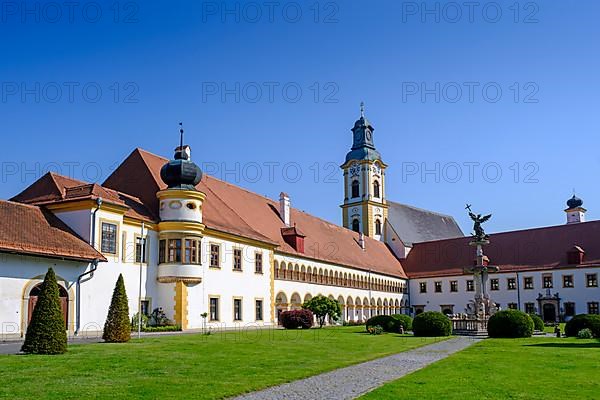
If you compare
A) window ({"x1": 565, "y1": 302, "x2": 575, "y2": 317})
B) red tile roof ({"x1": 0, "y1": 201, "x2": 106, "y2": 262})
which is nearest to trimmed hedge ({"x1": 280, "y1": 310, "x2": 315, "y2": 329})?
red tile roof ({"x1": 0, "y1": 201, "x2": 106, "y2": 262})

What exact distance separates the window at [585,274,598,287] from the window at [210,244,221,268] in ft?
130

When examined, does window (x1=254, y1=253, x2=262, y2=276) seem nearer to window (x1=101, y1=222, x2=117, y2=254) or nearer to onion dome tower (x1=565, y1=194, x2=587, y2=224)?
window (x1=101, y1=222, x2=117, y2=254)

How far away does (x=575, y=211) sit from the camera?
3366 inches

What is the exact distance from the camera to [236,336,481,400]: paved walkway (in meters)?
12.0

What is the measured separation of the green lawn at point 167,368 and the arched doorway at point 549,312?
142 ft

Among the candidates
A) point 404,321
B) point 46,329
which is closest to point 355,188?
point 404,321

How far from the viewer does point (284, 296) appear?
45875mm

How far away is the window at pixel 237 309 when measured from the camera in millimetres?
38469

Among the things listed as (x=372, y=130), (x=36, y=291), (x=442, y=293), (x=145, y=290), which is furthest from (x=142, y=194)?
(x=372, y=130)

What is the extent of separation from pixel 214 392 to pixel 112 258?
1952 centimetres

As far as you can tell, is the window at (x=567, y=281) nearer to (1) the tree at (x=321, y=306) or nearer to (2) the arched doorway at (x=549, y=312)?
(2) the arched doorway at (x=549, y=312)

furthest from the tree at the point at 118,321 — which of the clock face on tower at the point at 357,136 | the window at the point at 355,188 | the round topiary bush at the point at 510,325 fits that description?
the clock face on tower at the point at 357,136

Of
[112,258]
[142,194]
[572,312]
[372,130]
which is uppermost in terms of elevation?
[372,130]

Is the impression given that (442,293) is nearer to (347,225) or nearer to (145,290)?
(347,225)
